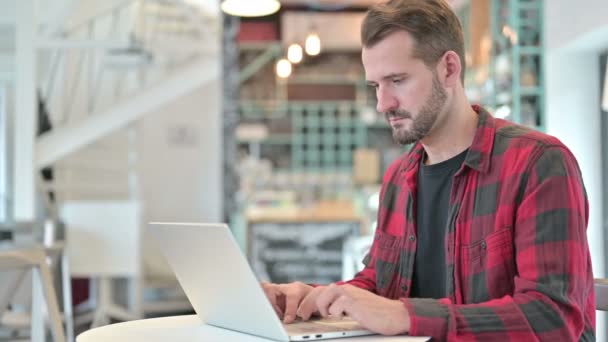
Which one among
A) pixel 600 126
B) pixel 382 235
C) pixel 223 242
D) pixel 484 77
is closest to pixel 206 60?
pixel 484 77

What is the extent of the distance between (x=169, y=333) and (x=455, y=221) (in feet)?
Answer: 1.97

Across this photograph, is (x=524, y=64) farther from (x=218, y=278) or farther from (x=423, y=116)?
(x=218, y=278)

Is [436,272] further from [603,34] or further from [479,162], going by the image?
[603,34]

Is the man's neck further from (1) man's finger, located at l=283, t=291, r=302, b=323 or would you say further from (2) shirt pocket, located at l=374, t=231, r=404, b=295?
(1) man's finger, located at l=283, t=291, r=302, b=323

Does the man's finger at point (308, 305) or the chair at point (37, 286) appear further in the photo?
the chair at point (37, 286)

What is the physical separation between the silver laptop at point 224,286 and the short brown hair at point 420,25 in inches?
21.5

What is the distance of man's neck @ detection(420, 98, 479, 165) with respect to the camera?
5.48 ft

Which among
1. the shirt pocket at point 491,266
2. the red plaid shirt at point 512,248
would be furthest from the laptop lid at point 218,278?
the shirt pocket at point 491,266

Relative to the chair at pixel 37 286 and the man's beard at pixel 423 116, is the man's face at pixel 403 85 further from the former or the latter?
the chair at pixel 37 286

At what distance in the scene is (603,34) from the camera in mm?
4121

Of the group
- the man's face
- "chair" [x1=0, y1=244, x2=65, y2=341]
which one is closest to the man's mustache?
the man's face

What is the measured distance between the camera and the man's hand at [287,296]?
5.16ft

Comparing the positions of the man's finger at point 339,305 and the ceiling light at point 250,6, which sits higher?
the ceiling light at point 250,6

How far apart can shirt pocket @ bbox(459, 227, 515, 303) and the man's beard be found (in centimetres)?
25
